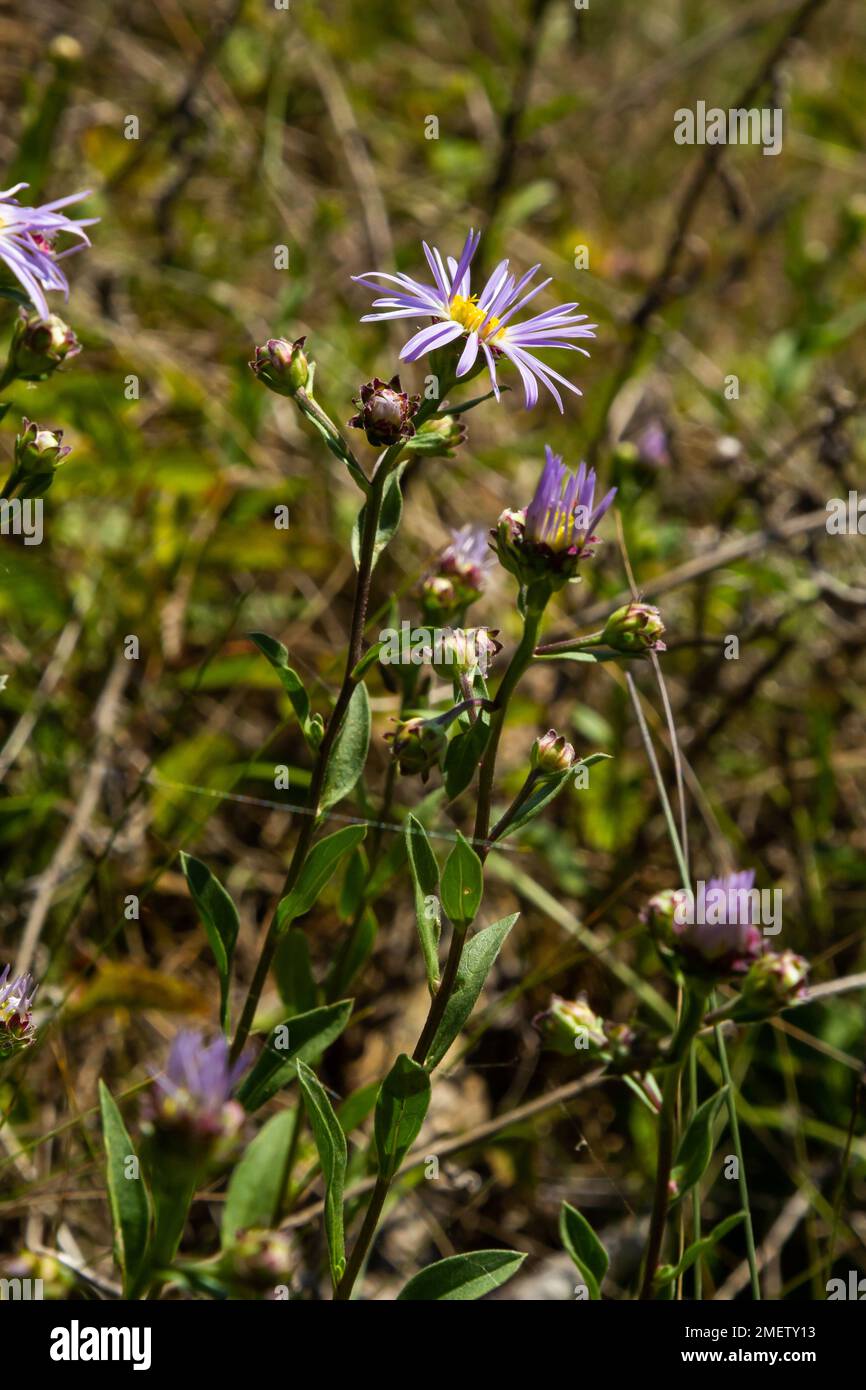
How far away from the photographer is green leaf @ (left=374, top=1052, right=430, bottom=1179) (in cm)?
141

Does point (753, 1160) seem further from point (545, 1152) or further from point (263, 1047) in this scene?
point (263, 1047)

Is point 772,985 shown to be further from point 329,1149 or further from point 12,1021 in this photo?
point 12,1021

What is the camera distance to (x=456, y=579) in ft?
6.08

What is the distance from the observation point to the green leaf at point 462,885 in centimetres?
139

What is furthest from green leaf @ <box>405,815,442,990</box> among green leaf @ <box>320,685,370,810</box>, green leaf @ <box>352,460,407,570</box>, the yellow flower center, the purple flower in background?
the yellow flower center

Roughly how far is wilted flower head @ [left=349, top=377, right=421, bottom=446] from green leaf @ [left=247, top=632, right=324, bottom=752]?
0.90 feet

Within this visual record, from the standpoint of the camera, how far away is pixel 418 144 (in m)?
4.52

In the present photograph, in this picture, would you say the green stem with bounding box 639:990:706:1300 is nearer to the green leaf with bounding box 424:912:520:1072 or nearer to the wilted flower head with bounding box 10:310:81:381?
the green leaf with bounding box 424:912:520:1072

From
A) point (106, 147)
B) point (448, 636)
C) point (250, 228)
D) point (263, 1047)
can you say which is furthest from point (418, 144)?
point (263, 1047)

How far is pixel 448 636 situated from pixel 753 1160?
1.59 metres
